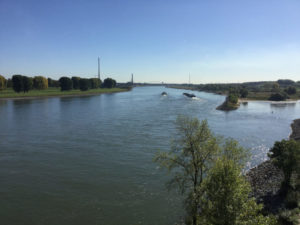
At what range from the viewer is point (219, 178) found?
11.0m

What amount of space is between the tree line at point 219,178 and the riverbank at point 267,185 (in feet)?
2.60

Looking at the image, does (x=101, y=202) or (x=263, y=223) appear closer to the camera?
(x=263, y=223)

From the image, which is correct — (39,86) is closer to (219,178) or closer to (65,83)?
(65,83)

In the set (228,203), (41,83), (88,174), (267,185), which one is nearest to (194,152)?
(228,203)

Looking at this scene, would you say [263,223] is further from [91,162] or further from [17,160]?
[17,160]

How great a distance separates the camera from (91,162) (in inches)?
1046

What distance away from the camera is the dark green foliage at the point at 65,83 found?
12900 cm

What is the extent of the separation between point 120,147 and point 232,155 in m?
20.1

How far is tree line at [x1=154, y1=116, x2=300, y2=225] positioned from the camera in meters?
10.4

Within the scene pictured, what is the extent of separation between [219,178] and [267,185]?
12.5 metres

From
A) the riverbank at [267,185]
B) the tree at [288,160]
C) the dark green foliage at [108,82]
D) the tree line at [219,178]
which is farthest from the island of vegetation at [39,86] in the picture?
the tree at [288,160]

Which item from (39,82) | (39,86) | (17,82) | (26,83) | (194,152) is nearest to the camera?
(194,152)

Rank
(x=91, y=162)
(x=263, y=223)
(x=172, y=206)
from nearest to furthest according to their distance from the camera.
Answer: (x=263, y=223)
(x=172, y=206)
(x=91, y=162)

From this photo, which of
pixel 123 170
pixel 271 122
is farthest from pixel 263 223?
pixel 271 122
